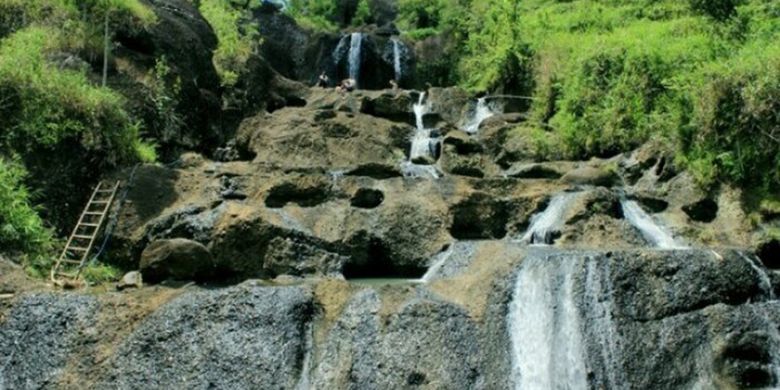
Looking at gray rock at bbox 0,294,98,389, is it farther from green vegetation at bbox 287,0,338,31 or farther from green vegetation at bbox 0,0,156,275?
green vegetation at bbox 287,0,338,31

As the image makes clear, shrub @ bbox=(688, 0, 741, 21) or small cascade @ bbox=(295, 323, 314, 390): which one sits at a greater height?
shrub @ bbox=(688, 0, 741, 21)

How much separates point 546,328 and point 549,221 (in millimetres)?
5035

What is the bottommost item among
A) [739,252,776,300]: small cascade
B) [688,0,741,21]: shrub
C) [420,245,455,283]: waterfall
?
[420,245,455,283]: waterfall

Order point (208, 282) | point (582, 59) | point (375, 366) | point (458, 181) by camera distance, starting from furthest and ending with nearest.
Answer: point (582, 59) < point (458, 181) < point (208, 282) < point (375, 366)

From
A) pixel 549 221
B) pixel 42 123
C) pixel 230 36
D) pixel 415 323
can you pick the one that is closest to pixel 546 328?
pixel 415 323

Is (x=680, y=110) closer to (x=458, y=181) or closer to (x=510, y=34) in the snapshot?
(x=458, y=181)

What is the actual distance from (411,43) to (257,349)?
2521 cm

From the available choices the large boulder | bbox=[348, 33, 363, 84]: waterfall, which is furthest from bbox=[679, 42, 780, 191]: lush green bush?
bbox=[348, 33, 363, 84]: waterfall

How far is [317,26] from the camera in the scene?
3681 cm

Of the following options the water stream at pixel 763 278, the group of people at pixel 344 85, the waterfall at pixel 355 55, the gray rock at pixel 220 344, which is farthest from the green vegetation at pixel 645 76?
the gray rock at pixel 220 344

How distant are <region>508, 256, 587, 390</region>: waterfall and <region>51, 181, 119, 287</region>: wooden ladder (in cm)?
734

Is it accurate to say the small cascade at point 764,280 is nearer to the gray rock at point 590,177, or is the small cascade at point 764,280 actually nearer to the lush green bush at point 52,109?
the gray rock at point 590,177

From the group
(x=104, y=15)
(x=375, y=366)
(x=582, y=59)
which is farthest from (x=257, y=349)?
(x=582, y=59)

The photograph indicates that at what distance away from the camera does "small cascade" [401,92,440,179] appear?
60.1 feet
